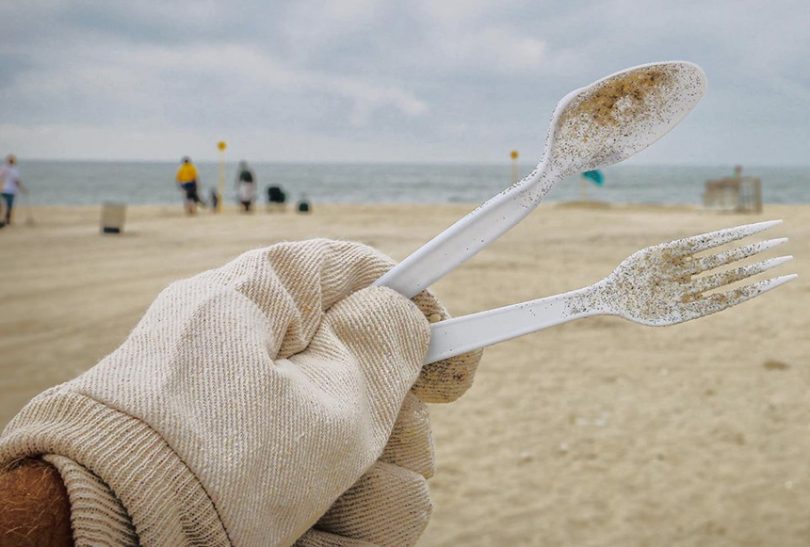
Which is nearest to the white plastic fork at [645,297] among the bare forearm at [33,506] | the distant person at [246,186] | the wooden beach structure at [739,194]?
the bare forearm at [33,506]

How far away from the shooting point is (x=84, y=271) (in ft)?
30.3

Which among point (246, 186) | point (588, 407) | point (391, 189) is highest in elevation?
point (246, 186)

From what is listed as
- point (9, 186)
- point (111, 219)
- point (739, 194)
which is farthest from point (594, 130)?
point (739, 194)

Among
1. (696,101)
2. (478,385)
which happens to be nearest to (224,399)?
(696,101)

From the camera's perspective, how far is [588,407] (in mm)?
4816

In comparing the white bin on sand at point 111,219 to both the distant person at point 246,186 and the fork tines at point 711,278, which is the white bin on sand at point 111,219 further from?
the fork tines at point 711,278

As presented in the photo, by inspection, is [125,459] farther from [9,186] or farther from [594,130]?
[9,186]

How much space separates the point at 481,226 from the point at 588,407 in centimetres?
404

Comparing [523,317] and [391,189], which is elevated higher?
[523,317]

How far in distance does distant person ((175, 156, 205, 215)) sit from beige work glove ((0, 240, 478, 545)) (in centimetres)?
1820

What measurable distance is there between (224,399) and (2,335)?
6308 millimetres

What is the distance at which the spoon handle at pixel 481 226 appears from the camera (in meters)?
0.99

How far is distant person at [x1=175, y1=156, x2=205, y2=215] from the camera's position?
18.5 metres

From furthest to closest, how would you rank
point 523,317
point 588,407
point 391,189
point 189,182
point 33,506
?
point 391,189, point 189,182, point 588,407, point 523,317, point 33,506
